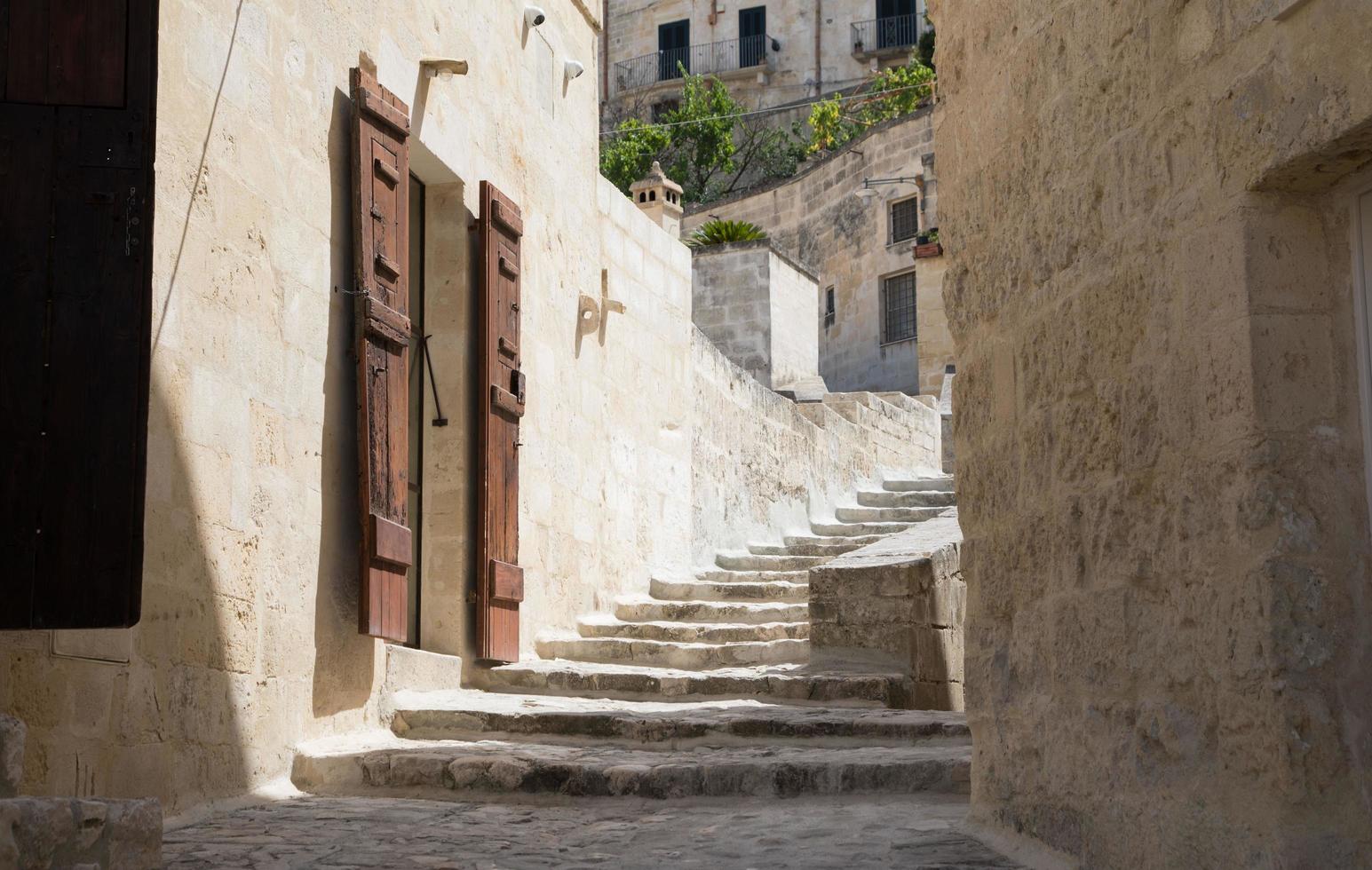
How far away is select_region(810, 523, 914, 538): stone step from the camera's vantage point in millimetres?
11242

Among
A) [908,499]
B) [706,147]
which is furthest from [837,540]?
[706,147]

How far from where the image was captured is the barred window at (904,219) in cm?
2514

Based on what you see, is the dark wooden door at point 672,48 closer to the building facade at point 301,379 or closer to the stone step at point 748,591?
the building facade at point 301,379

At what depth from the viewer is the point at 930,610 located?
7004 millimetres

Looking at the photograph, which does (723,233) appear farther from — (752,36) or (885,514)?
(752,36)

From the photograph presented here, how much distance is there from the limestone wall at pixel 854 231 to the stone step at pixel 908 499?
419 inches

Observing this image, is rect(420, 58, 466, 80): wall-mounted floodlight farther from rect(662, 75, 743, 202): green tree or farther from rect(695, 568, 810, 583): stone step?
rect(662, 75, 743, 202): green tree

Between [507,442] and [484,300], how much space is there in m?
0.73

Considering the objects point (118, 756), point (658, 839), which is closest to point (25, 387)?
point (118, 756)

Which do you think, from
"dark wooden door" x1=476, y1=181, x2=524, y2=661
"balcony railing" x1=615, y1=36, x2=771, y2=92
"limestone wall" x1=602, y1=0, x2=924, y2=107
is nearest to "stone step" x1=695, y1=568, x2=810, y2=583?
"dark wooden door" x1=476, y1=181, x2=524, y2=661

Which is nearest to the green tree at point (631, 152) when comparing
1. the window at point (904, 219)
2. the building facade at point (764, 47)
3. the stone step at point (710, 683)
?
the building facade at point (764, 47)

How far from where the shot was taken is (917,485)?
44.9 feet

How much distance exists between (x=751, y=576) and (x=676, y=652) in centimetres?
179

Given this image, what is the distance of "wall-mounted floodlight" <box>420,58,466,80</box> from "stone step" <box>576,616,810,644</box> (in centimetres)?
314
